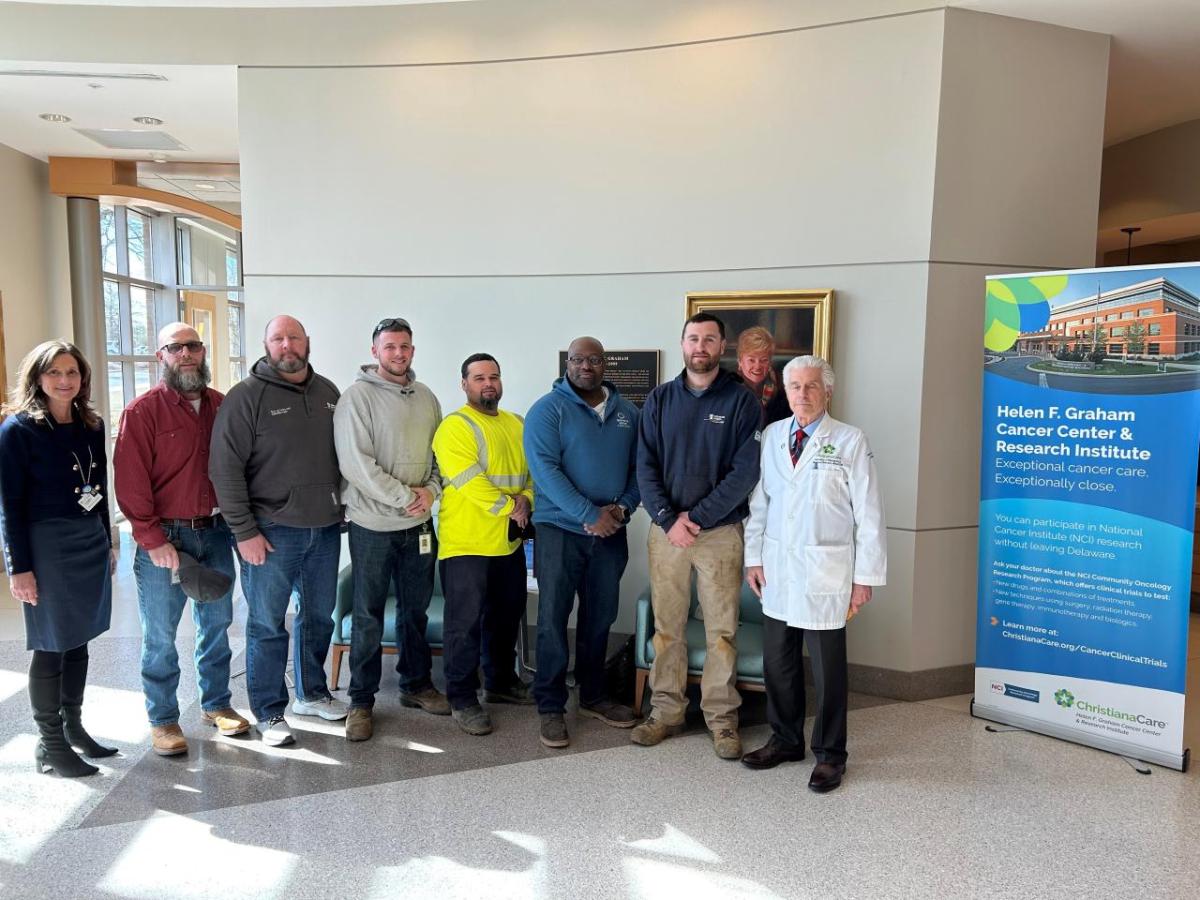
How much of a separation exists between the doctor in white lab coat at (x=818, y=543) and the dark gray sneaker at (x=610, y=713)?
2.03ft

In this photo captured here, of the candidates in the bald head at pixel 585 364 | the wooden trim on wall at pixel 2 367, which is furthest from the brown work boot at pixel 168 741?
the wooden trim on wall at pixel 2 367

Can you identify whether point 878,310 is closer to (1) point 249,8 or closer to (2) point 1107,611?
(2) point 1107,611

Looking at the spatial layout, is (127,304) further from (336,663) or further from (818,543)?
(818,543)

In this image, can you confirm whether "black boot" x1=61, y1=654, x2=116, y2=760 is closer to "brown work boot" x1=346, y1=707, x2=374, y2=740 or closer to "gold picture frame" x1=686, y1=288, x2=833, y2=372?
"brown work boot" x1=346, y1=707, x2=374, y2=740

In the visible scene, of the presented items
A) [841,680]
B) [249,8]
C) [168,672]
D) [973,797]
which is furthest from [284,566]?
[249,8]

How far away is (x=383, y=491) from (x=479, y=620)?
75cm

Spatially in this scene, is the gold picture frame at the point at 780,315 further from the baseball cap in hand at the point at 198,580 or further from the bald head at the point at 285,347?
the baseball cap in hand at the point at 198,580

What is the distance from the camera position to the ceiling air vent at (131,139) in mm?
6551

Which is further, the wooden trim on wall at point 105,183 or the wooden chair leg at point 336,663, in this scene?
the wooden trim on wall at point 105,183

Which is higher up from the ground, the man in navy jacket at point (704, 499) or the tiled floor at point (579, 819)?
the man in navy jacket at point (704, 499)

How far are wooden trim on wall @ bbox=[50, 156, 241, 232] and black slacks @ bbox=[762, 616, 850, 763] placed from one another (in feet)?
20.0

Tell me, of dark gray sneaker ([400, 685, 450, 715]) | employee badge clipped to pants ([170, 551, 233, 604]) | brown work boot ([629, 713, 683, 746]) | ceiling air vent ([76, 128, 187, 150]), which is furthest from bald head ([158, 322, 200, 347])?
ceiling air vent ([76, 128, 187, 150])

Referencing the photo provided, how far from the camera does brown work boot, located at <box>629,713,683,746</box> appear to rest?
3701 millimetres

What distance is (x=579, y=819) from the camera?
121 inches
